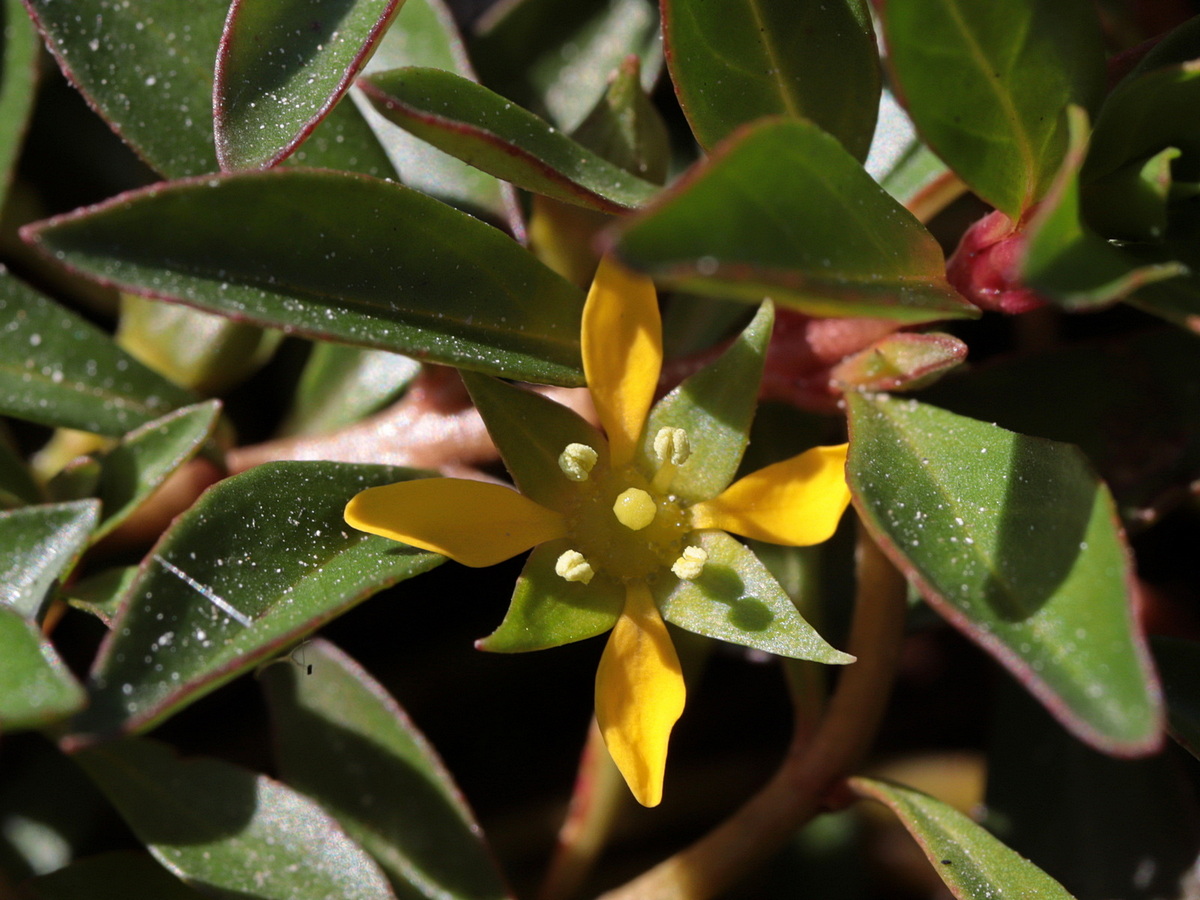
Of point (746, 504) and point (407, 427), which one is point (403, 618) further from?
point (746, 504)

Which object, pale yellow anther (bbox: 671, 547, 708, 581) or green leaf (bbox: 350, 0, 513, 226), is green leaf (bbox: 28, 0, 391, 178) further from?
pale yellow anther (bbox: 671, 547, 708, 581)

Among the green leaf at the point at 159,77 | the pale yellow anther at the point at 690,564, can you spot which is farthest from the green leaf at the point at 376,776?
the green leaf at the point at 159,77

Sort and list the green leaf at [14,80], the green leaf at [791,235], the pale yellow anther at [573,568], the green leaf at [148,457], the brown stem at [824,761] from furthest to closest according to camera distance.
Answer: the green leaf at [14,80] < the brown stem at [824,761] < the green leaf at [148,457] < the pale yellow anther at [573,568] < the green leaf at [791,235]

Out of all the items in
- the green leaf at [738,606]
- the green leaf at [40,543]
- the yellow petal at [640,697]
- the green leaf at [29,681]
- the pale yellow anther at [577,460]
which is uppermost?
the green leaf at [29,681]

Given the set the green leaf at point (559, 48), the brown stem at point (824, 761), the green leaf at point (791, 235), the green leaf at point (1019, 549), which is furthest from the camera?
the green leaf at point (559, 48)

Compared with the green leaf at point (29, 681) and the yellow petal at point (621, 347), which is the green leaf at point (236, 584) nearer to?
the green leaf at point (29, 681)

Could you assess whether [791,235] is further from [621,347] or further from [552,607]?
[552,607]

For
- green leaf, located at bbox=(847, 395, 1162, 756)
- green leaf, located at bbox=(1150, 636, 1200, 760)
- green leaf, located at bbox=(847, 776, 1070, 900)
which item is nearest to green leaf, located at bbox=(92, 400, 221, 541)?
green leaf, located at bbox=(847, 395, 1162, 756)

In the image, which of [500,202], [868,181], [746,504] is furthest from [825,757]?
[500,202]
